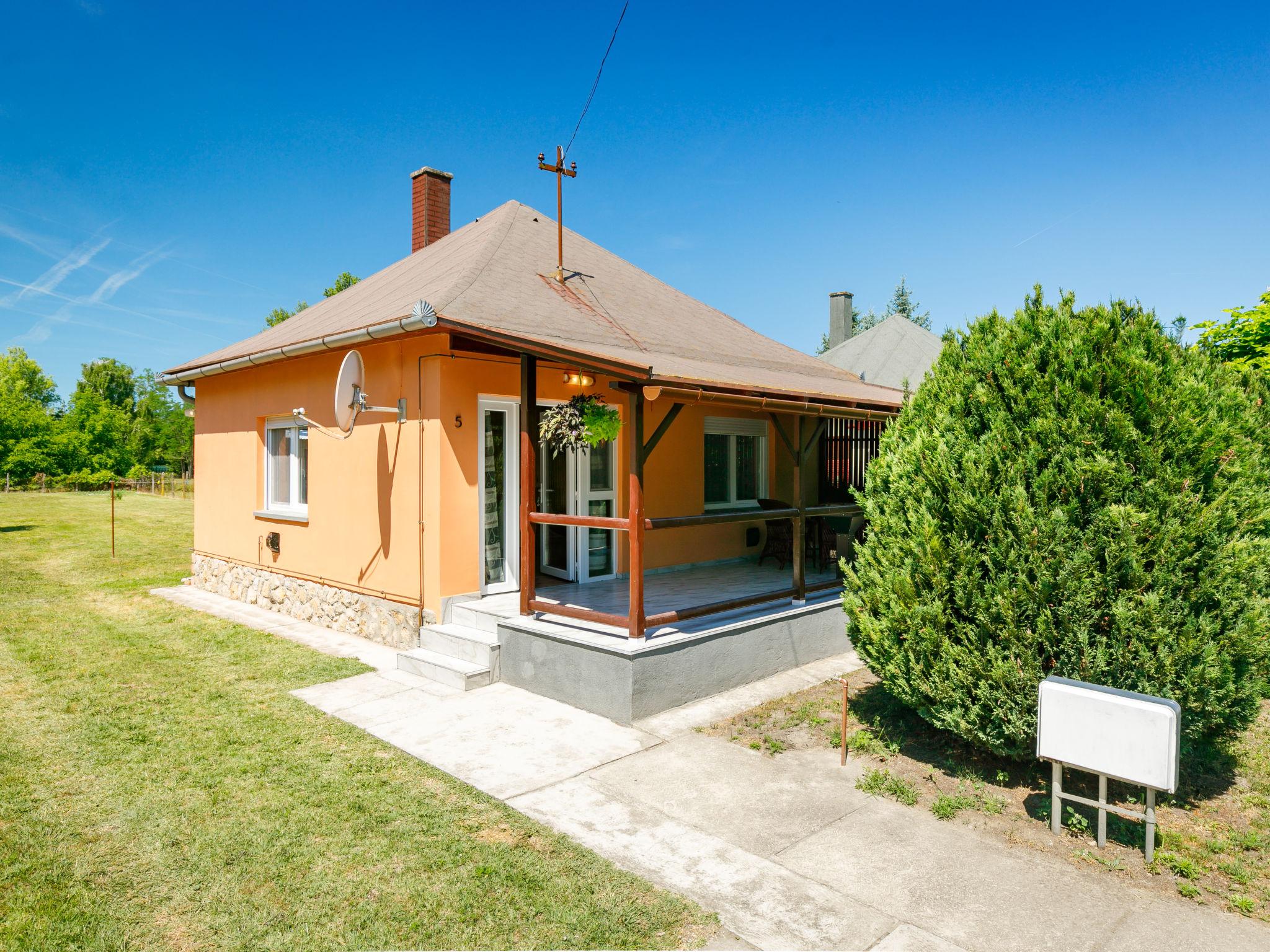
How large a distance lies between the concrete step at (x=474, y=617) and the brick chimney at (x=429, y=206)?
7.84 metres

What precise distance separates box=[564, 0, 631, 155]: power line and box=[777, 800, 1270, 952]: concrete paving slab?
707 centimetres

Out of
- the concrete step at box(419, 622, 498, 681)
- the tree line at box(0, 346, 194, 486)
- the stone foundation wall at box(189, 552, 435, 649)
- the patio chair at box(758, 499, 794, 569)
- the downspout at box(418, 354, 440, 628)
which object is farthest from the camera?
the tree line at box(0, 346, 194, 486)

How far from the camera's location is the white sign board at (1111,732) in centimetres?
326

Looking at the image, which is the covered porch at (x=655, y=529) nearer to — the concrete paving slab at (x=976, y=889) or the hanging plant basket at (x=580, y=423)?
the hanging plant basket at (x=580, y=423)

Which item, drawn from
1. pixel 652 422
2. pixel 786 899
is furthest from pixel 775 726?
pixel 652 422

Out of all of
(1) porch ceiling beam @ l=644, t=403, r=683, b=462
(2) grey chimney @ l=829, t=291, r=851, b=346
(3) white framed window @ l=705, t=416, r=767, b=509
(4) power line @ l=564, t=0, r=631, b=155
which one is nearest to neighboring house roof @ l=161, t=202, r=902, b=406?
(1) porch ceiling beam @ l=644, t=403, r=683, b=462

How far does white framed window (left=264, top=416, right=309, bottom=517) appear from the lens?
31.5 feet

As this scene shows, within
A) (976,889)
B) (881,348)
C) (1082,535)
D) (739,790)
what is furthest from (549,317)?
(881,348)

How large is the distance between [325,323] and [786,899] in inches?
368

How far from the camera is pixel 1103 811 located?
3564mm

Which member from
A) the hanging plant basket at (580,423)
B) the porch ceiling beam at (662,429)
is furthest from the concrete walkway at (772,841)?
the hanging plant basket at (580,423)

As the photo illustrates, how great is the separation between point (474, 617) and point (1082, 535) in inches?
212

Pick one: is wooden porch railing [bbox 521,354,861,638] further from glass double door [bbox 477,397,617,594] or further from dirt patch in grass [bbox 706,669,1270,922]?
dirt patch in grass [bbox 706,669,1270,922]

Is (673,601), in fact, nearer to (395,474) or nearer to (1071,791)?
(395,474)
